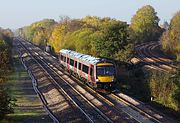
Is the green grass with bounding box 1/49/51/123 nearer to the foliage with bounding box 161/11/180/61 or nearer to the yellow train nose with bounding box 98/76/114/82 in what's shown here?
the yellow train nose with bounding box 98/76/114/82

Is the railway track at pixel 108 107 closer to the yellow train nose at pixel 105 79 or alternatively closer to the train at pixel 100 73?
the train at pixel 100 73

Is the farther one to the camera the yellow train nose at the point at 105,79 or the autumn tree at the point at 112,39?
the autumn tree at the point at 112,39

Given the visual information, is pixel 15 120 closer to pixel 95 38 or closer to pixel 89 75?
pixel 89 75

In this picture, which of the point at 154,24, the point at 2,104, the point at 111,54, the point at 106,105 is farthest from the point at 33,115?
the point at 154,24

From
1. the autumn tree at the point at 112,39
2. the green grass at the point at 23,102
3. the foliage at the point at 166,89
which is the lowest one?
the green grass at the point at 23,102

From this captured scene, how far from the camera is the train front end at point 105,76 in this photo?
33.9m

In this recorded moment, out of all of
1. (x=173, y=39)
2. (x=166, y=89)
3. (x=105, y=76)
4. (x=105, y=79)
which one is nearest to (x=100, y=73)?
(x=105, y=76)

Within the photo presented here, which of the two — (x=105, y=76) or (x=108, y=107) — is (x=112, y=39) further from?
(x=108, y=107)

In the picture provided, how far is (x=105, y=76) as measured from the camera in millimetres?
34062

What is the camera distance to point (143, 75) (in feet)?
128

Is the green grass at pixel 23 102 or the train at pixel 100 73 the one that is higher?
the train at pixel 100 73

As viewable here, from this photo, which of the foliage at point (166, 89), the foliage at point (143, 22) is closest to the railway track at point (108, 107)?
the foliage at point (166, 89)

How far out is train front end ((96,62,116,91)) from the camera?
3388 centimetres

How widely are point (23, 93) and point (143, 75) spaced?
1134 centimetres
